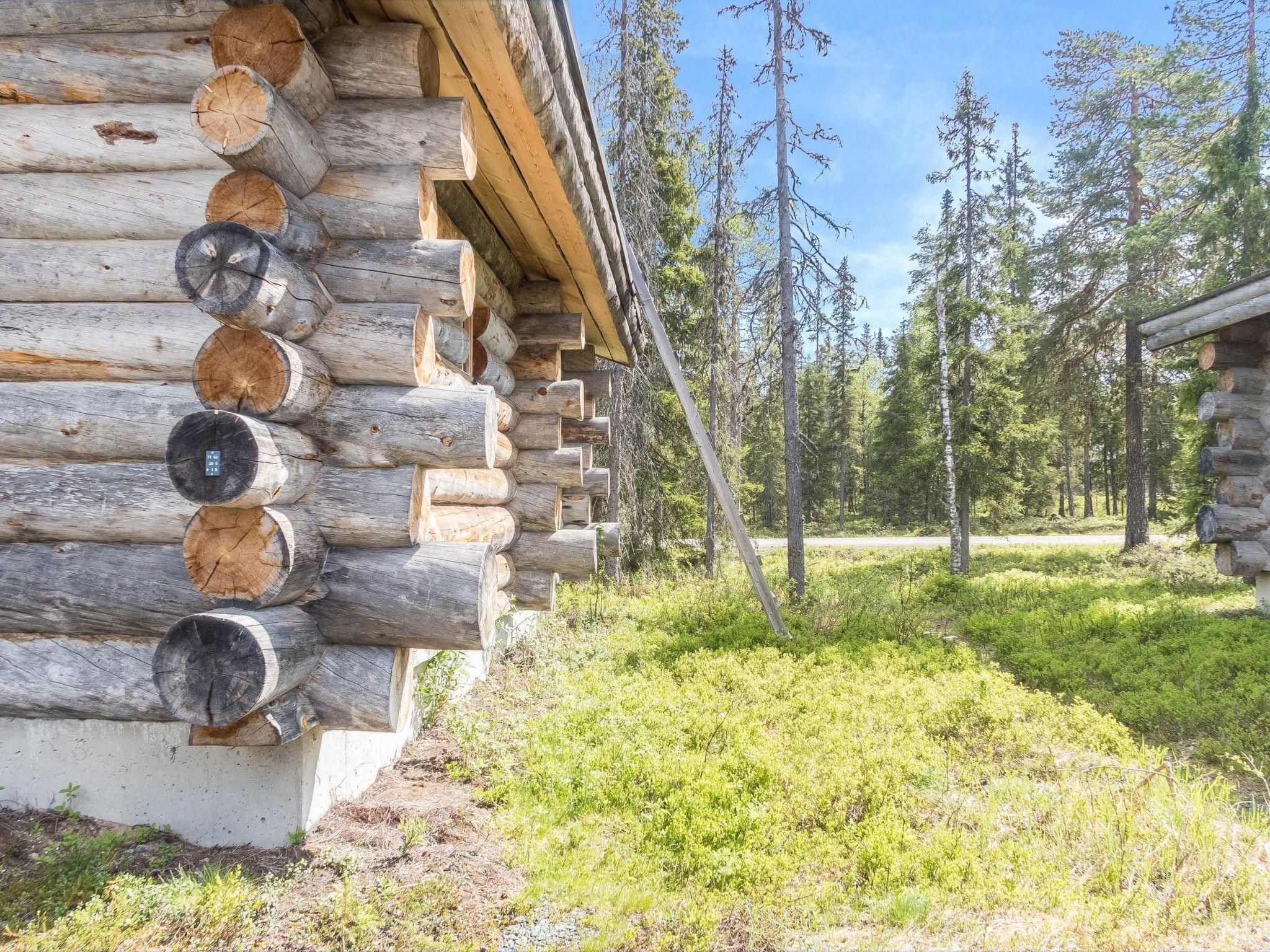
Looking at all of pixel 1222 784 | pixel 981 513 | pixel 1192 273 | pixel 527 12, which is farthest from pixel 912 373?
pixel 527 12

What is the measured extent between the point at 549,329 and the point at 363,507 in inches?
161

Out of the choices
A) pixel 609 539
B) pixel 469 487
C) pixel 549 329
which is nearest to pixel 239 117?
pixel 469 487

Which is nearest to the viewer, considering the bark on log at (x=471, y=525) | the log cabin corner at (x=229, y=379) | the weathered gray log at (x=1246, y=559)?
the log cabin corner at (x=229, y=379)

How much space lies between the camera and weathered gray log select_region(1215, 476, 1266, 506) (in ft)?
28.3

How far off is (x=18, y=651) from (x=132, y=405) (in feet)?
4.34

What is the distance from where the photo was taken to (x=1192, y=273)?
1475 cm

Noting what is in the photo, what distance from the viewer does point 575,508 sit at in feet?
26.2

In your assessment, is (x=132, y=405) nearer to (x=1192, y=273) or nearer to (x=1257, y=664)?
(x=1257, y=664)

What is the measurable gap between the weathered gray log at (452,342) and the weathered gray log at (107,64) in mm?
1772

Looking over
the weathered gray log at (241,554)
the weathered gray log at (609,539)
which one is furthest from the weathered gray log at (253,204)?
the weathered gray log at (609,539)

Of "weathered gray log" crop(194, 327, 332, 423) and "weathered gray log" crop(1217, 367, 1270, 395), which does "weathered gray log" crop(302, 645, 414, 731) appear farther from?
"weathered gray log" crop(1217, 367, 1270, 395)

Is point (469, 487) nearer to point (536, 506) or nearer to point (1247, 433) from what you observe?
point (536, 506)

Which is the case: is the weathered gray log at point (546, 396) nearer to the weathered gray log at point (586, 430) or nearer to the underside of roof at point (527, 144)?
the underside of roof at point (527, 144)

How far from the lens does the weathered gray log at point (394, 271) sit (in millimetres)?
3045
